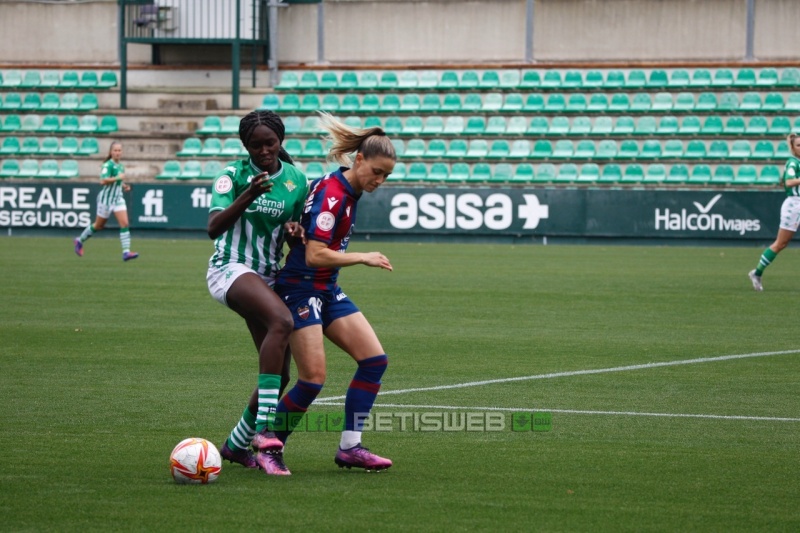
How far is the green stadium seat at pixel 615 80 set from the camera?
30.4 m

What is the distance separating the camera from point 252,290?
6215 millimetres

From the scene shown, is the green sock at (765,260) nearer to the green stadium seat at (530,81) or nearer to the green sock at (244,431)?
the green sock at (244,431)

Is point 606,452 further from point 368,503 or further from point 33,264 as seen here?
point 33,264

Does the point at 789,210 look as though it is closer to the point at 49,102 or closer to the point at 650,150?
the point at 650,150

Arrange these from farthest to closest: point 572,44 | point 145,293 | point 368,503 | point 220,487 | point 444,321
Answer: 1. point 572,44
2. point 145,293
3. point 444,321
4. point 220,487
5. point 368,503

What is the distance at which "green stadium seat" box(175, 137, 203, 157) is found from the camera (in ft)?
104

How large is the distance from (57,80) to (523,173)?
13.5 meters

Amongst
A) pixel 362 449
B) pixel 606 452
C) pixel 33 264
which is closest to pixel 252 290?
pixel 362 449

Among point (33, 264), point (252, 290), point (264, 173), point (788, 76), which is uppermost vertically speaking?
point (788, 76)

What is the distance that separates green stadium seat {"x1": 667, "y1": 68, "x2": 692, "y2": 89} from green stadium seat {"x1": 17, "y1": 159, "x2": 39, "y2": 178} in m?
16.3

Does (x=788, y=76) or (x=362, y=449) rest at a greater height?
(x=788, y=76)

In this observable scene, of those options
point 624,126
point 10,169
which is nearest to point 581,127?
point 624,126

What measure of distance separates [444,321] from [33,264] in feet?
31.9

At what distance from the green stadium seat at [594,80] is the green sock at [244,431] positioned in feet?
83.3
